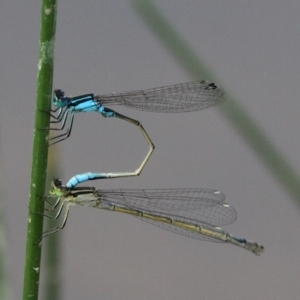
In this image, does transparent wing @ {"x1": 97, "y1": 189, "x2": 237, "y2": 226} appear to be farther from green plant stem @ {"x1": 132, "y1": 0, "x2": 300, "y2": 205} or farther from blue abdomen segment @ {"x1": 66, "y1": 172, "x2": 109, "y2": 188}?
green plant stem @ {"x1": 132, "y1": 0, "x2": 300, "y2": 205}

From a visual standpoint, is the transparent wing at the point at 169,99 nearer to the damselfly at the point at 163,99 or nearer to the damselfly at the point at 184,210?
the damselfly at the point at 163,99

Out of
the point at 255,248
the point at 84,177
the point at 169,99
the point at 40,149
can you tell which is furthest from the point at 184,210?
the point at 40,149

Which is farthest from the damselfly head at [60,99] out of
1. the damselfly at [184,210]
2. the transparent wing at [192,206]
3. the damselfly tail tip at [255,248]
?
the damselfly tail tip at [255,248]

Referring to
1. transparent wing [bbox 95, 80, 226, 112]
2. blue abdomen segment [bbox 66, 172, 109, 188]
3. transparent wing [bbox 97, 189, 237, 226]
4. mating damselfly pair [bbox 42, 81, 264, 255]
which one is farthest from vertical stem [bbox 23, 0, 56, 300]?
transparent wing [bbox 97, 189, 237, 226]

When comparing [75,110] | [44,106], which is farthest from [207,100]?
[44,106]

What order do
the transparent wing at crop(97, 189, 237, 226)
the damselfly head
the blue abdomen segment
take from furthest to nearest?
the transparent wing at crop(97, 189, 237, 226) → the blue abdomen segment → the damselfly head

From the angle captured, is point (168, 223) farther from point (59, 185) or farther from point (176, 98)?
point (59, 185)
